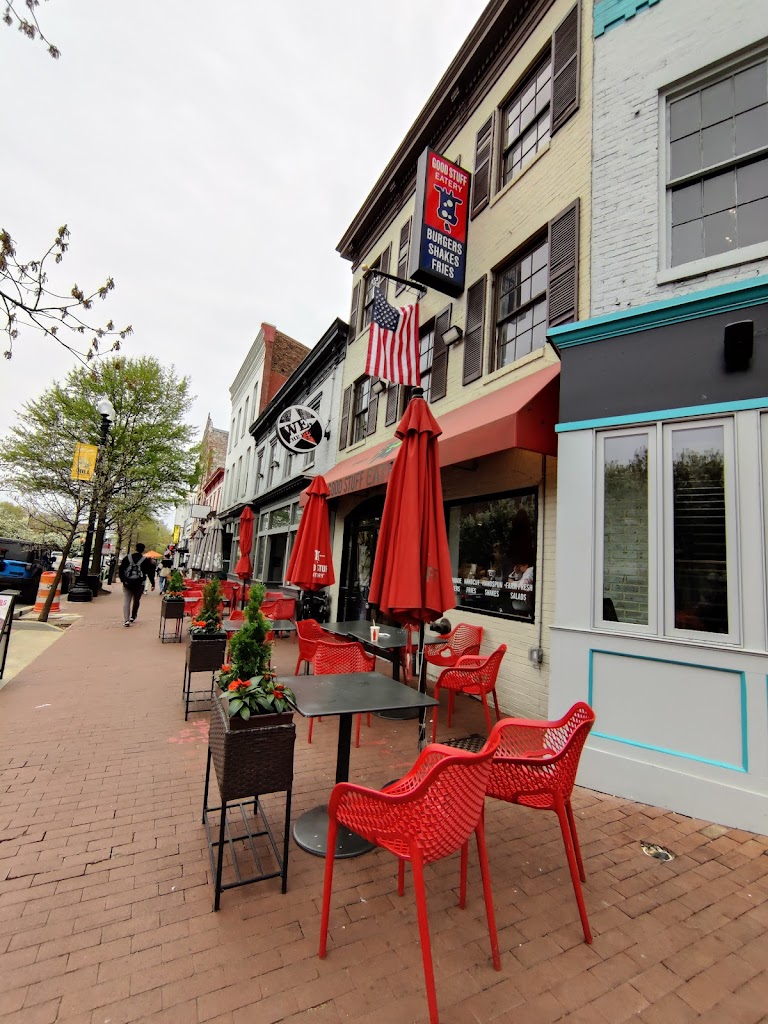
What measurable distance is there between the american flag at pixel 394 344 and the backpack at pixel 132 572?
790 centimetres

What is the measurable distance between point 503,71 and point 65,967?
37.9 ft

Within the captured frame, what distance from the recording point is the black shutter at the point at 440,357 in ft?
27.6

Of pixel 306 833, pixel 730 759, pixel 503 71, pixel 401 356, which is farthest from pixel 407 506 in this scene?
pixel 503 71

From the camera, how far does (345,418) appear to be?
1254 cm

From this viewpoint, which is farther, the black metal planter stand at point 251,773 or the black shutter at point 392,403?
the black shutter at point 392,403

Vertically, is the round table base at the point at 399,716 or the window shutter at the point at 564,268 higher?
the window shutter at the point at 564,268

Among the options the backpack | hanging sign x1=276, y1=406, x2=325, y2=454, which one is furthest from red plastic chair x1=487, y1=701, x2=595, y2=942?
the backpack

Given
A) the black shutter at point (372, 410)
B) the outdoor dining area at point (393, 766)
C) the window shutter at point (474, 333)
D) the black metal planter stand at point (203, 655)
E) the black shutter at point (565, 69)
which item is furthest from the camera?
the black shutter at point (372, 410)

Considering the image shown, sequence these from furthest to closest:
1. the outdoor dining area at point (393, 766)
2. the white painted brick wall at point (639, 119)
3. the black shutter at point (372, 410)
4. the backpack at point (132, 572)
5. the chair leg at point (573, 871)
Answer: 1. the backpack at point (132, 572)
2. the black shutter at point (372, 410)
3. the white painted brick wall at point (639, 119)
4. the chair leg at point (573, 871)
5. the outdoor dining area at point (393, 766)

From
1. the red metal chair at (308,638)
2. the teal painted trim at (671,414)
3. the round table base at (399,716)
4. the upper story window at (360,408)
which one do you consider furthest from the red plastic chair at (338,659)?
the upper story window at (360,408)

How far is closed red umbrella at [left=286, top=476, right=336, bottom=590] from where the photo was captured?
7617 mm

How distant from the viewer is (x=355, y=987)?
2021mm

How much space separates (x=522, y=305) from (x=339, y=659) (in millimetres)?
5567

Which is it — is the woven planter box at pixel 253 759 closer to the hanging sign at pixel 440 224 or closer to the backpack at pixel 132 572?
the hanging sign at pixel 440 224
